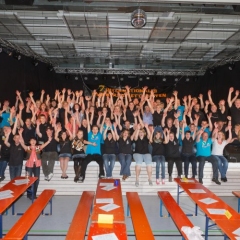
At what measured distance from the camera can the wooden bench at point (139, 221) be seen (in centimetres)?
400

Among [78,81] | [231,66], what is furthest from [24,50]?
[231,66]

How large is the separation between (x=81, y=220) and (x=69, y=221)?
1526 mm

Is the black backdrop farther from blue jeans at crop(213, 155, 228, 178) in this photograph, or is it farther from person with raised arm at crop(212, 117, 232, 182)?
blue jeans at crop(213, 155, 228, 178)

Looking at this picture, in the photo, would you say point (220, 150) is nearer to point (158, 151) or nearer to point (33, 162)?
point (158, 151)

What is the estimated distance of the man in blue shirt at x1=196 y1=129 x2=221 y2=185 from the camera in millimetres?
7746

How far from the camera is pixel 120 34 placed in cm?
1062

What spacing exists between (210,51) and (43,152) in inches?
334

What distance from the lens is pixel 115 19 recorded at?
356 inches

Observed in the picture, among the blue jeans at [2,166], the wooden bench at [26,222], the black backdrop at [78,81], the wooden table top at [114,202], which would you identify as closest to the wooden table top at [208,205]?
the wooden table top at [114,202]

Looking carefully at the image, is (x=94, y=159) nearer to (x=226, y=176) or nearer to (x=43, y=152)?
(x=43, y=152)

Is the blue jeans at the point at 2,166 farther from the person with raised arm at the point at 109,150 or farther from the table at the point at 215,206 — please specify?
the table at the point at 215,206

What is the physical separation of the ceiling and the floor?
3.78 metres

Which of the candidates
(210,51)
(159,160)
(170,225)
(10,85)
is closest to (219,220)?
(170,225)

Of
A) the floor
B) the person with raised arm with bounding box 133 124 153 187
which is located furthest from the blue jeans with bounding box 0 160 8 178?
the person with raised arm with bounding box 133 124 153 187
